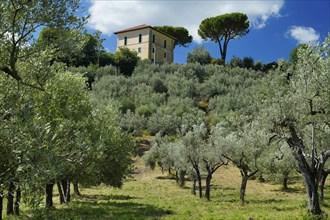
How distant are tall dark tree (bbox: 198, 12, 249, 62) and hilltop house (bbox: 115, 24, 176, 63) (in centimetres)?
1500

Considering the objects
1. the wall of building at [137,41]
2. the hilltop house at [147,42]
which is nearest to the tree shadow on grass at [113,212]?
the hilltop house at [147,42]

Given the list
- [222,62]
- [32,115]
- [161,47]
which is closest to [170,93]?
[222,62]

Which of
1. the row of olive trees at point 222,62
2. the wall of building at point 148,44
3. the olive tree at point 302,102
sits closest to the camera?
the olive tree at point 302,102

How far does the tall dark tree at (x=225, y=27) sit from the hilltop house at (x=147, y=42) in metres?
15.0

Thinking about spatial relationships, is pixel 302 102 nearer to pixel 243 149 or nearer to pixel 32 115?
pixel 243 149

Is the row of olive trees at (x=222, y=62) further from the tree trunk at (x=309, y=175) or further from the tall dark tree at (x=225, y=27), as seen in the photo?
the tree trunk at (x=309, y=175)

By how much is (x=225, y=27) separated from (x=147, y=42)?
2886 centimetres

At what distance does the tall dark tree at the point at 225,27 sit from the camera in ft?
392

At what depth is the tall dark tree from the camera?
119500 millimetres

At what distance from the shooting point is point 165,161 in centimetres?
5578

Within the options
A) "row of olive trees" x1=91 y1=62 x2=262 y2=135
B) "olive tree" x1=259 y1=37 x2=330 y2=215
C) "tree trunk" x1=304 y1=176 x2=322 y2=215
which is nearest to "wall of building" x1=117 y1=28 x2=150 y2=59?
"row of olive trees" x1=91 y1=62 x2=262 y2=135

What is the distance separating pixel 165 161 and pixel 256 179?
15.9m

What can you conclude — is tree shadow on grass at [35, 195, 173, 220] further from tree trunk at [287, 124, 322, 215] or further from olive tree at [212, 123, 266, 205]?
tree trunk at [287, 124, 322, 215]

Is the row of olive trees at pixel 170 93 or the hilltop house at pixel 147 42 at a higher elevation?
the hilltop house at pixel 147 42
